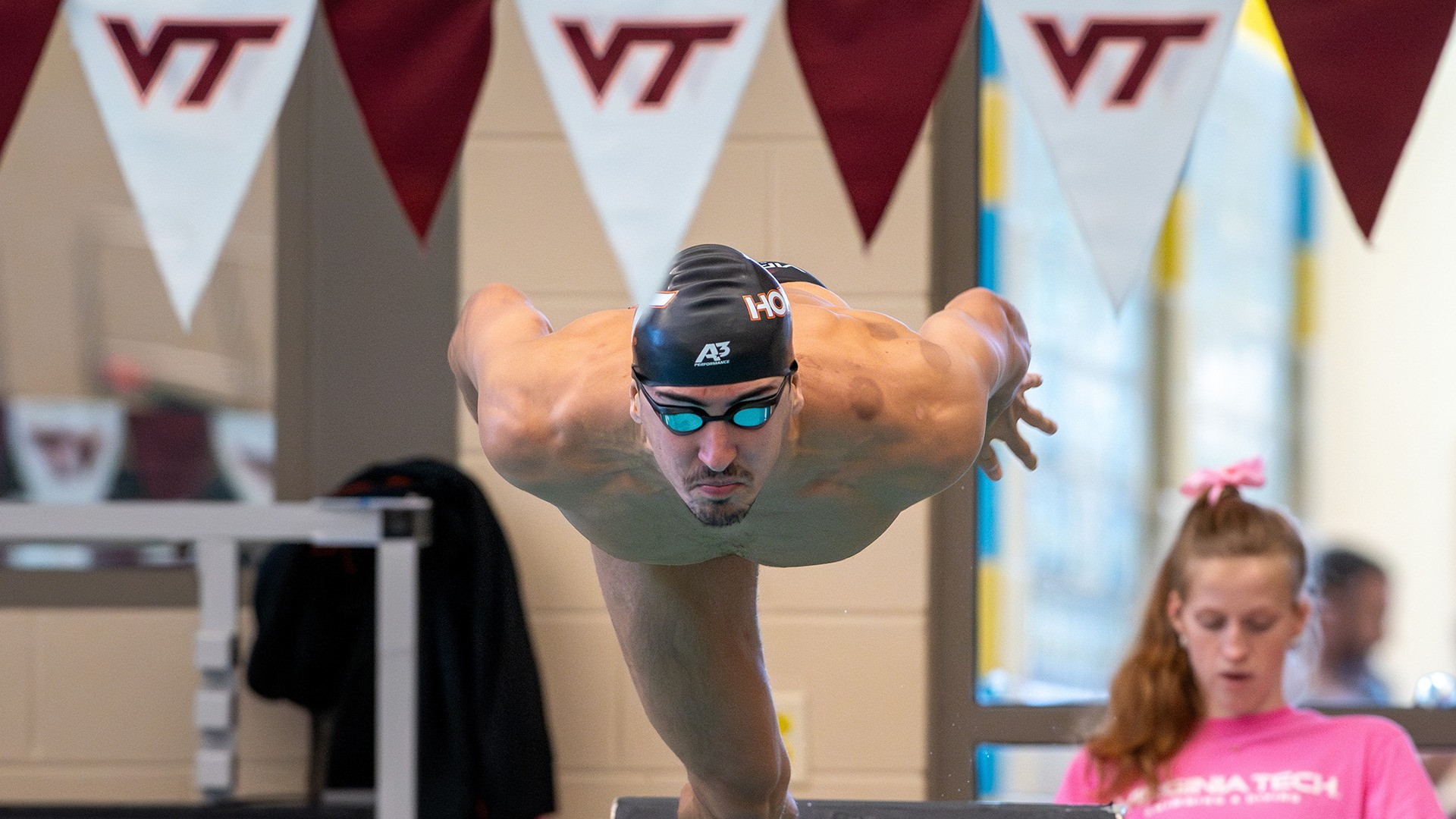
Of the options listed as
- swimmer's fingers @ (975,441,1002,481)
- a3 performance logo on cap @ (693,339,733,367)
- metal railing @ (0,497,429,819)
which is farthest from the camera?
metal railing @ (0,497,429,819)

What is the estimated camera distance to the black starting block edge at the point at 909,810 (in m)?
1.74

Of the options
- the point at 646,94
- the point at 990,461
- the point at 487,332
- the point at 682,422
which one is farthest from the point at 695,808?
the point at 646,94

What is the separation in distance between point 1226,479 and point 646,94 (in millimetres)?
1012

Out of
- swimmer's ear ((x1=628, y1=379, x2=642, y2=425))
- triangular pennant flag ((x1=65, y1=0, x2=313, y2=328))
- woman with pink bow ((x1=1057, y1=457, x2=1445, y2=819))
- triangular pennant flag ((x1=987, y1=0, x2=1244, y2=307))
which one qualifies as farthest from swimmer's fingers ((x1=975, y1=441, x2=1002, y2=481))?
triangular pennant flag ((x1=65, y1=0, x2=313, y2=328))

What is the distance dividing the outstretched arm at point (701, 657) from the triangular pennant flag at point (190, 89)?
30.2 inches

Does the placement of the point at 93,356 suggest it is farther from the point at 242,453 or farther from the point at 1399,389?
the point at 1399,389

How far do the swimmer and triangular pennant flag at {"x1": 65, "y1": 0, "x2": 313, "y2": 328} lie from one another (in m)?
0.61

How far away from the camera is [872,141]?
1.79 metres

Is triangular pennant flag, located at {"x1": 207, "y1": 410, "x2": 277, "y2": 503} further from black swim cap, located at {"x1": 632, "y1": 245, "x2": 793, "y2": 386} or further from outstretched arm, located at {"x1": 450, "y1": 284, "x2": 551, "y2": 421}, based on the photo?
black swim cap, located at {"x1": 632, "y1": 245, "x2": 793, "y2": 386}

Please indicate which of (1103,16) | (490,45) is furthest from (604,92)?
(1103,16)

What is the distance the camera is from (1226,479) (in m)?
2.17

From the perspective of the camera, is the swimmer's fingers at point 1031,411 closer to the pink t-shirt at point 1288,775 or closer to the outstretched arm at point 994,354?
the outstretched arm at point 994,354

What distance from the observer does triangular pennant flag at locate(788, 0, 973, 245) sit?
1.79 meters

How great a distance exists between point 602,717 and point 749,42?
1.12 meters
